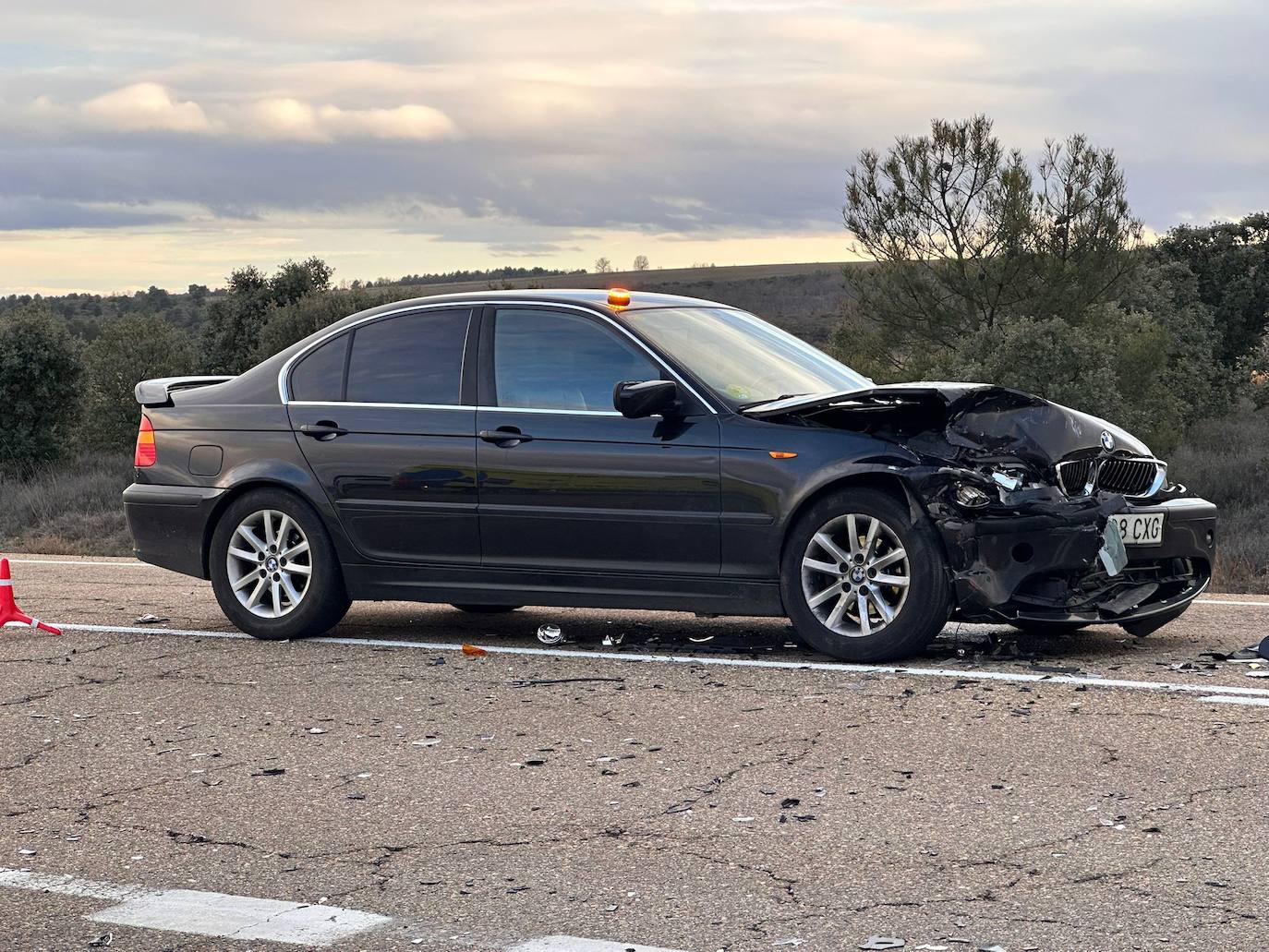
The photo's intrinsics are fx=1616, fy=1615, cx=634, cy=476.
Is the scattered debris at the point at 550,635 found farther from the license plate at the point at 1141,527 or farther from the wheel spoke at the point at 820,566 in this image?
the license plate at the point at 1141,527

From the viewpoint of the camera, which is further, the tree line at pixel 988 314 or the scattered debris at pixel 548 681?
the tree line at pixel 988 314

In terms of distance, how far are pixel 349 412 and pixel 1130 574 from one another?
4105 millimetres

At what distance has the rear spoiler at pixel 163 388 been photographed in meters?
9.44

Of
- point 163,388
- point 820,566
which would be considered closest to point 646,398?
point 820,566

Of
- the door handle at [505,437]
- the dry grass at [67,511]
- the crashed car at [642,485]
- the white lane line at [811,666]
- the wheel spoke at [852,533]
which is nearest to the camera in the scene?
the white lane line at [811,666]

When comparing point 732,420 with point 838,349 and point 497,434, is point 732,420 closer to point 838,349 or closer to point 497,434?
point 497,434

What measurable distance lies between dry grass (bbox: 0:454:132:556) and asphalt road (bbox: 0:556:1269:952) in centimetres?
1089

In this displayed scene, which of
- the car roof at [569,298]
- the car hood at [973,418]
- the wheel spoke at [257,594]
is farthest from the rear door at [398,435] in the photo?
the car hood at [973,418]

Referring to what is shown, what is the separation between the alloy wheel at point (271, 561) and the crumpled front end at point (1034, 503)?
2.75 meters

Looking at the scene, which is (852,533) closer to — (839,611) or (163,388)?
(839,611)

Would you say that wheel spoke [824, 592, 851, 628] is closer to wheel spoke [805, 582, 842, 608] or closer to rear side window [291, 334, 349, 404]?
wheel spoke [805, 582, 842, 608]

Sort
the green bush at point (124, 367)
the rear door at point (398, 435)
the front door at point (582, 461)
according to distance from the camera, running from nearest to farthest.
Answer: the front door at point (582, 461)
the rear door at point (398, 435)
the green bush at point (124, 367)

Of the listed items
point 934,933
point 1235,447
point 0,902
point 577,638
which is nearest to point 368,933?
point 0,902

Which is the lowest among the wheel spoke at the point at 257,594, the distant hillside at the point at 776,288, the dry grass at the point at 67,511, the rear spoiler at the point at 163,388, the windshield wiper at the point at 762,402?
the dry grass at the point at 67,511
